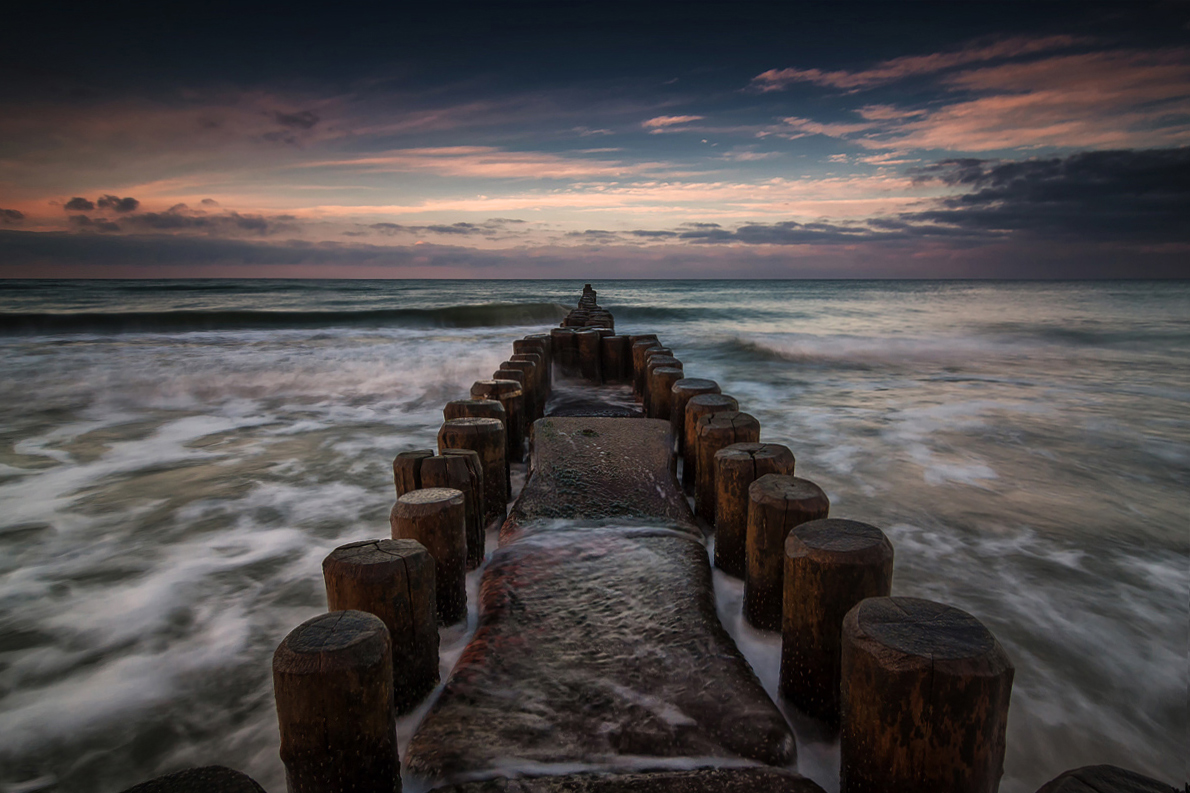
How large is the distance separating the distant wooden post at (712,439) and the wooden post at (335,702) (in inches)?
66.1

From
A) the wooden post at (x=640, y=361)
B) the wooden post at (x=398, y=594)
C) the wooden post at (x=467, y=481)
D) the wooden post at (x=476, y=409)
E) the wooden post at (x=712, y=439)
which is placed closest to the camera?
the wooden post at (x=398, y=594)

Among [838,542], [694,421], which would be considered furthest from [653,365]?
[838,542]

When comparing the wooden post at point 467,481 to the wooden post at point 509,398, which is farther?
the wooden post at point 509,398

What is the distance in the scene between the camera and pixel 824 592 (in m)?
1.56

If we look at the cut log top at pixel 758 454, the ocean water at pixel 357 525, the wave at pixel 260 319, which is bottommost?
the ocean water at pixel 357 525

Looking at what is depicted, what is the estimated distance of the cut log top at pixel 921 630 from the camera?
3.70 ft

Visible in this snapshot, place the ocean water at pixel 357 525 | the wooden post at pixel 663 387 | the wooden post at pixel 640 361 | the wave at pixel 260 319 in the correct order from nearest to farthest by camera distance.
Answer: the ocean water at pixel 357 525 < the wooden post at pixel 663 387 < the wooden post at pixel 640 361 < the wave at pixel 260 319

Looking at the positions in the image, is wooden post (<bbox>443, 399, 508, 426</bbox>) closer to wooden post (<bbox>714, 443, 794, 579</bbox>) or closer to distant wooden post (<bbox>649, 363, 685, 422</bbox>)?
wooden post (<bbox>714, 443, 794, 579</bbox>)

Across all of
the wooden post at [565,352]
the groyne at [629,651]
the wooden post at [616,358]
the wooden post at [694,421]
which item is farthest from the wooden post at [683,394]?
the wooden post at [565,352]

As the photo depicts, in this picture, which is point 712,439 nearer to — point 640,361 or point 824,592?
point 824,592

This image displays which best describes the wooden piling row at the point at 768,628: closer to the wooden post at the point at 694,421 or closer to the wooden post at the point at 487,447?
the wooden post at the point at 487,447

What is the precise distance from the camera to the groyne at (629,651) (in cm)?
116

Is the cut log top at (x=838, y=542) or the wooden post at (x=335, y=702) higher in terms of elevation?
the cut log top at (x=838, y=542)

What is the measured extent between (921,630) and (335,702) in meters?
1.10
